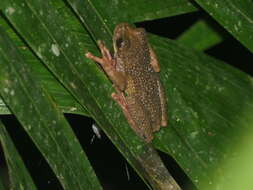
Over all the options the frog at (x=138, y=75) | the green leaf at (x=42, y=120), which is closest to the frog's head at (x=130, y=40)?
the frog at (x=138, y=75)

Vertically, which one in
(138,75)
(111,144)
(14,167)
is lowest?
(14,167)

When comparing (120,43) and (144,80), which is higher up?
(120,43)

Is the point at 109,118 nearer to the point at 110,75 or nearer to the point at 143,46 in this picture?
the point at 110,75

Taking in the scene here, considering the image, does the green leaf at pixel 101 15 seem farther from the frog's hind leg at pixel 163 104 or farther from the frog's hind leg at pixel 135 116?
the frog's hind leg at pixel 163 104

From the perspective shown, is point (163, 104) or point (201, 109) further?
point (163, 104)

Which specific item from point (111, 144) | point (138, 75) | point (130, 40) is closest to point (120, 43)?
point (130, 40)

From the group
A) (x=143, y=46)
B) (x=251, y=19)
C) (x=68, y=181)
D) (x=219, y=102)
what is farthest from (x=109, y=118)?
(x=143, y=46)

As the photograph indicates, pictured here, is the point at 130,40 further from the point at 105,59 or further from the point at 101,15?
the point at 101,15
